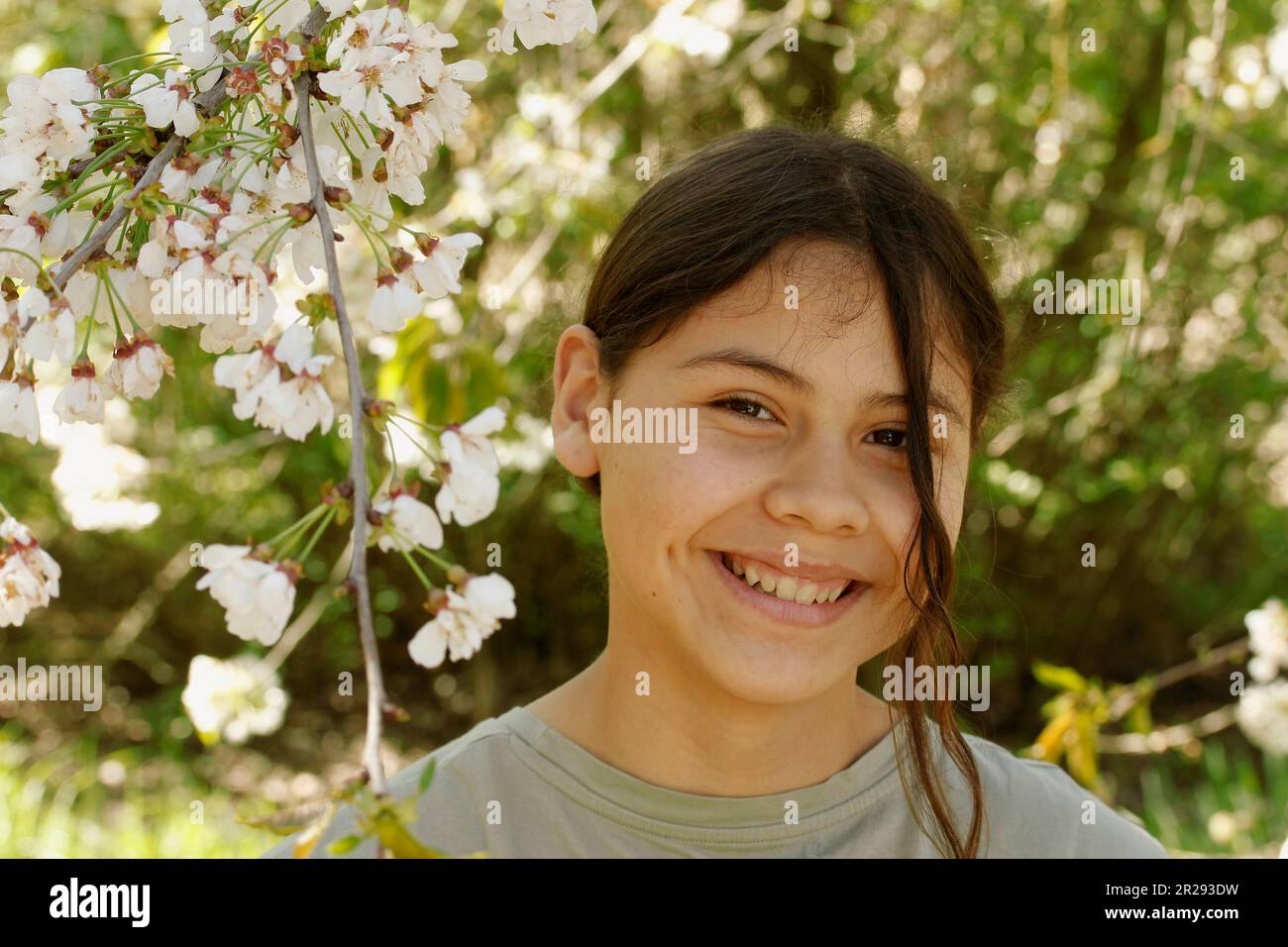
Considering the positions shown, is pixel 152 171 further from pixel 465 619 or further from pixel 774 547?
pixel 774 547

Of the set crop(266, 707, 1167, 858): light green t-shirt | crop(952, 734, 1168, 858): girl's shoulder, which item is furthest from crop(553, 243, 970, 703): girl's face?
crop(952, 734, 1168, 858): girl's shoulder

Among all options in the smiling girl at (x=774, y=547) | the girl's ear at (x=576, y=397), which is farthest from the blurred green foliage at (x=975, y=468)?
the smiling girl at (x=774, y=547)

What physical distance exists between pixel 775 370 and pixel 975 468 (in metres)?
1.66

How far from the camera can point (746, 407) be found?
105 centimetres

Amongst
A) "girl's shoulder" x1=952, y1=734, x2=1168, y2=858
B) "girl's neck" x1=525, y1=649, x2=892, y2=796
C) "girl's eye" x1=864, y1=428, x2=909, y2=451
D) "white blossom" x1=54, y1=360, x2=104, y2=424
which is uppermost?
"girl's eye" x1=864, y1=428, x2=909, y2=451

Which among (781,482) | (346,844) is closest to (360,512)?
(346,844)

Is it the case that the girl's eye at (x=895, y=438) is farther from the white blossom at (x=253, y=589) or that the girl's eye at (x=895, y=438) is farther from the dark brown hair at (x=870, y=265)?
the white blossom at (x=253, y=589)

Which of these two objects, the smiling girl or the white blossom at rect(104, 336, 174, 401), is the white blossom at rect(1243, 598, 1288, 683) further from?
the white blossom at rect(104, 336, 174, 401)

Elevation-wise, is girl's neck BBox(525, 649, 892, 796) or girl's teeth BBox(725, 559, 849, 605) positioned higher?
girl's teeth BBox(725, 559, 849, 605)

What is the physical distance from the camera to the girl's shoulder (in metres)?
1.18
